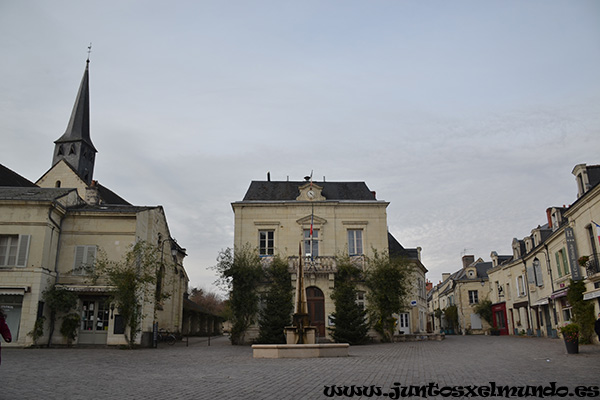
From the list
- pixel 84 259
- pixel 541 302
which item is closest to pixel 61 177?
pixel 84 259

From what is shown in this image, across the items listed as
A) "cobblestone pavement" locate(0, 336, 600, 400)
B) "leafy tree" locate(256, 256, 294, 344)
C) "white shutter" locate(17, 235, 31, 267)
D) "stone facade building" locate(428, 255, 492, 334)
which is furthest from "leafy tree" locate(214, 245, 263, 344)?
"stone facade building" locate(428, 255, 492, 334)

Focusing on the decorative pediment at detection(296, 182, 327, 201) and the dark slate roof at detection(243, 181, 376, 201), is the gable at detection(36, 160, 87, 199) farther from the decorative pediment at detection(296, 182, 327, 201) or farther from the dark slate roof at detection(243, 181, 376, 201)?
the decorative pediment at detection(296, 182, 327, 201)

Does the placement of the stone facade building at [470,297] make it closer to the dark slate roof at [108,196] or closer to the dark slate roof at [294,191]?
the dark slate roof at [294,191]

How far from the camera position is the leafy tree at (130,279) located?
2066cm

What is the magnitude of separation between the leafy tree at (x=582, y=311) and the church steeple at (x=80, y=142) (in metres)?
38.1

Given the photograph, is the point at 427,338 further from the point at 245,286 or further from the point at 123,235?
the point at 123,235

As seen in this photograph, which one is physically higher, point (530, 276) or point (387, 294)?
point (530, 276)

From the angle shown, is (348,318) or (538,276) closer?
(348,318)

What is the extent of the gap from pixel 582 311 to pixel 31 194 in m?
25.0

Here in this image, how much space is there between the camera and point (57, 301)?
66.3 feet

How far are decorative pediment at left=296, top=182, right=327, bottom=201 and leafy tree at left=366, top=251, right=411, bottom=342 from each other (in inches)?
219

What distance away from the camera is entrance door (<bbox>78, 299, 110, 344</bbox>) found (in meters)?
21.2

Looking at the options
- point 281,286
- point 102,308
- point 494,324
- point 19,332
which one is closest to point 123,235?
point 102,308

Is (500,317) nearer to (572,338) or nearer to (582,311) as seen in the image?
(582,311)
